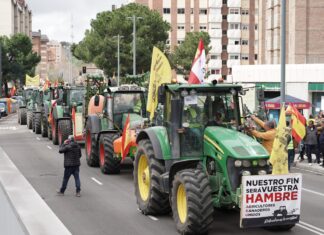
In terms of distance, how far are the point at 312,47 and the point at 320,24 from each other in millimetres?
1960

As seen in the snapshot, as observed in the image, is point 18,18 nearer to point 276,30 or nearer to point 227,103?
point 276,30

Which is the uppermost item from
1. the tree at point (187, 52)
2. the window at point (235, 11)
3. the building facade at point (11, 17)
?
the building facade at point (11, 17)

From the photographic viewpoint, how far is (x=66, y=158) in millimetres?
14664

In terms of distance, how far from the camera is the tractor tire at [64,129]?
85.7ft

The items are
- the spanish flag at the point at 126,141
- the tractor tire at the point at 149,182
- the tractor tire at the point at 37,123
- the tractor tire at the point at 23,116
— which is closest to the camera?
the tractor tire at the point at 149,182

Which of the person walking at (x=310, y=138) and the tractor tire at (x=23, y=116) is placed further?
the tractor tire at (x=23, y=116)

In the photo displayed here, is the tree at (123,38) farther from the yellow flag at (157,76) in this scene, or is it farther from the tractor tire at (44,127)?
the yellow flag at (157,76)

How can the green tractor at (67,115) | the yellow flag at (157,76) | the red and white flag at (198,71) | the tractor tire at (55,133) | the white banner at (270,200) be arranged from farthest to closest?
the tractor tire at (55,133), the green tractor at (67,115), the red and white flag at (198,71), the yellow flag at (157,76), the white banner at (270,200)

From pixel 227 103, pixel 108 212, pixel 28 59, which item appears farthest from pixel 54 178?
pixel 28 59

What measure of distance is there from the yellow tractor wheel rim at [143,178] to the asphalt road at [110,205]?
1.39 ft

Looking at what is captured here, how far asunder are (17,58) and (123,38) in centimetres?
3064

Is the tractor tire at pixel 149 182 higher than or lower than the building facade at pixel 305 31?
lower

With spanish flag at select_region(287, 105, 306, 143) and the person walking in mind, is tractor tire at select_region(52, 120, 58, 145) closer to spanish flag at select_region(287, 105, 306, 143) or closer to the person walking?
spanish flag at select_region(287, 105, 306, 143)

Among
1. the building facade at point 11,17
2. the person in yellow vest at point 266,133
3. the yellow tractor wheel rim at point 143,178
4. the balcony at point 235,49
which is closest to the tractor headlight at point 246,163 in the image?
the person in yellow vest at point 266,133
